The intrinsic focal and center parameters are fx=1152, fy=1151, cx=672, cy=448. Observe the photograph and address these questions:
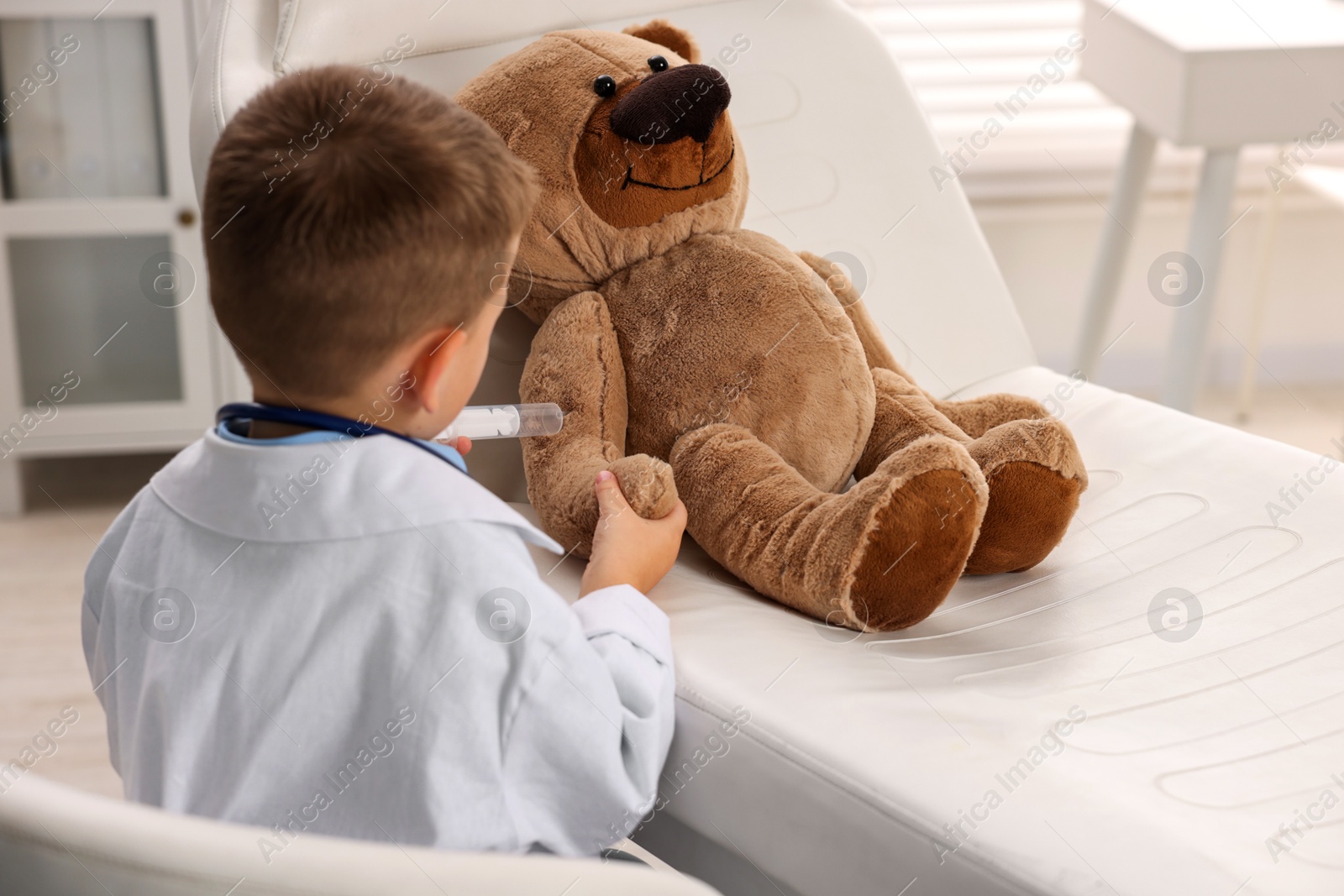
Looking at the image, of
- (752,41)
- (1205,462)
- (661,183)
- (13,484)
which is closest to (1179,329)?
(1205,462)

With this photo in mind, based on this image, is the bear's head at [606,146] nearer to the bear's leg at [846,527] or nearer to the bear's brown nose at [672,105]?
the bear's brown nose at [672,105]

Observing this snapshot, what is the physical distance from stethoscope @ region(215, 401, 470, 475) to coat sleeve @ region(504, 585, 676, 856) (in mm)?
133

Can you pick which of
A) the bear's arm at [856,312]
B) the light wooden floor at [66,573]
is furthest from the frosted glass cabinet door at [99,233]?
the bear's arm at [856,312]

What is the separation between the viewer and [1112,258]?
155 centimetres

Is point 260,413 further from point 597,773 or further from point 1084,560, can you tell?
point 1084,560

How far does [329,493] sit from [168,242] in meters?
Answer: 1.37

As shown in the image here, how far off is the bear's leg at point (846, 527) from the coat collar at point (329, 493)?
0.79ft

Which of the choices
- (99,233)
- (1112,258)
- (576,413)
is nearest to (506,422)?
(576,413)

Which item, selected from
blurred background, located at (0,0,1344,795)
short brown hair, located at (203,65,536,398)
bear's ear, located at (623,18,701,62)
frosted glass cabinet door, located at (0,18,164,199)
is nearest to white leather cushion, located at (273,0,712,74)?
bear's ear, located at (623,18,701,62)

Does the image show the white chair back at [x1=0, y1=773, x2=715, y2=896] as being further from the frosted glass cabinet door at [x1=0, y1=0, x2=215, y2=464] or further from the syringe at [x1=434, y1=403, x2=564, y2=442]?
the frosted glass cabinet door at [x1=0, y1=0, x2=215, y2=464]

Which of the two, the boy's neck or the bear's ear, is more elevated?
the bear's ear

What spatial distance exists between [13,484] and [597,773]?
5.16ft

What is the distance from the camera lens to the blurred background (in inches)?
65.1

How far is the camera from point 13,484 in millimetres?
1773
